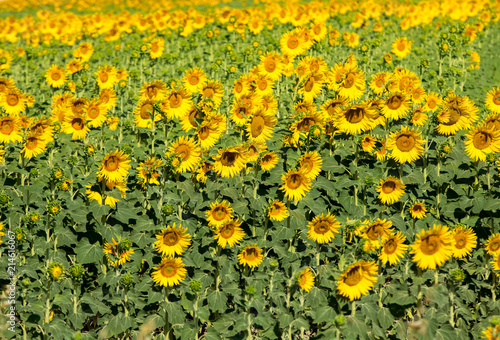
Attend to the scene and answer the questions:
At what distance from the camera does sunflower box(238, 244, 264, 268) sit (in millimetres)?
5113

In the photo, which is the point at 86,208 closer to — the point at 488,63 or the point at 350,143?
the point at 350,143

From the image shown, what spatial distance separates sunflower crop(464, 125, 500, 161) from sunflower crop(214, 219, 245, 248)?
2.96 meters

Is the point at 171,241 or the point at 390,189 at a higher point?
the point at 390,189

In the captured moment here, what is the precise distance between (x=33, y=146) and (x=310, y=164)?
333cm

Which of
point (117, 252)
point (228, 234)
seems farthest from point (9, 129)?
point (228, 234)

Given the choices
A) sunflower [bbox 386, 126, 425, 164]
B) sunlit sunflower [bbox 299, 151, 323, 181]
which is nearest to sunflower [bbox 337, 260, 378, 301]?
sunlit sunflower [bbox 299, 151, 323, 181]

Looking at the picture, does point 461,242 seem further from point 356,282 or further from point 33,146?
point 33,146

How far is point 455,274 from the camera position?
4.86m

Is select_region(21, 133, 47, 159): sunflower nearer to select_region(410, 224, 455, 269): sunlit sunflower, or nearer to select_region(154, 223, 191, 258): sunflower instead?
select_region(154, 223, 191, 258): sunflower

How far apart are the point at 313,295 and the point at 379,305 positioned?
78 centimetres

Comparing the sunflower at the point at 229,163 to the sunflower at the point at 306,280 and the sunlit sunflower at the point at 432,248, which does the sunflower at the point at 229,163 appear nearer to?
the sunflower at the point at 306,280

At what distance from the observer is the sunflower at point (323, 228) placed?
16.7 ft

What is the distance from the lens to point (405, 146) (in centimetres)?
573

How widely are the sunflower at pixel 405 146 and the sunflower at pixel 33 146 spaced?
4175 mm
